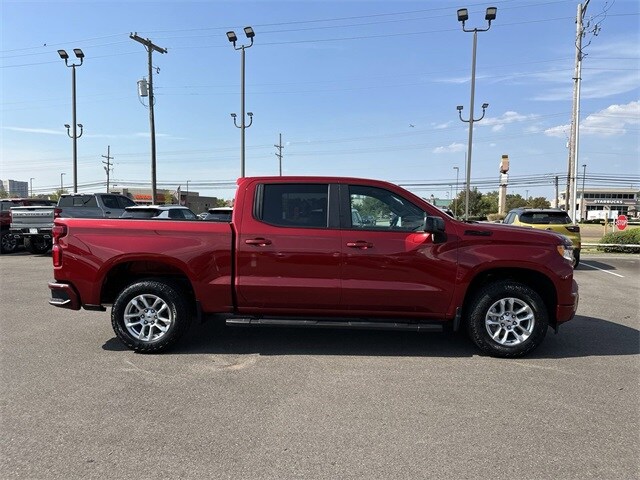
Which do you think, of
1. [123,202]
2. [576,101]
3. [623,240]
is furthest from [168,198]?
[623,240]

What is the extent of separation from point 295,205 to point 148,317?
2073 millimetres

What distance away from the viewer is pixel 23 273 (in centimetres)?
1164

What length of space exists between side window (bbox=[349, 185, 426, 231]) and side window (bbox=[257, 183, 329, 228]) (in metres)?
0.34

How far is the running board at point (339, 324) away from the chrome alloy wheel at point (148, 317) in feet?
2.42

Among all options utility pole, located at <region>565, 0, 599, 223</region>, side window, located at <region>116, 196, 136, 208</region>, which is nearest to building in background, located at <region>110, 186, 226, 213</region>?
side window, located at <region>116, 196, 136, 208</region>

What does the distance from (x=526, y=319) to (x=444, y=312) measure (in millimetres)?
893

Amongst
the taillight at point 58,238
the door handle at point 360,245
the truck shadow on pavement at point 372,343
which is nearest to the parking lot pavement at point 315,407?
the truck shadow on pavement at point 372,343

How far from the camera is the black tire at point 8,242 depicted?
16656 mm

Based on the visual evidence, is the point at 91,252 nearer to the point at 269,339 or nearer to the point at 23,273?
the point at 269,339

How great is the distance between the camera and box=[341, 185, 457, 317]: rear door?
5.03 meters

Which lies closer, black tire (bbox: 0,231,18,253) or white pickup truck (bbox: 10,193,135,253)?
white pickup truck (bbox: 10,193,135,253)

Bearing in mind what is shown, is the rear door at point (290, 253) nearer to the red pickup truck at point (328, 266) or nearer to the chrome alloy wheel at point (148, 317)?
the red pickup truck at point (328, 266)

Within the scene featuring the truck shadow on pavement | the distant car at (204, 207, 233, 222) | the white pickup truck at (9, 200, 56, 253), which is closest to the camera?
the truck shadow on pavement

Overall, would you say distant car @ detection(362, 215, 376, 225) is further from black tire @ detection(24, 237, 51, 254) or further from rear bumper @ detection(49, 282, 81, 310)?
black tire @ detection(24, 237, 51, 254)
